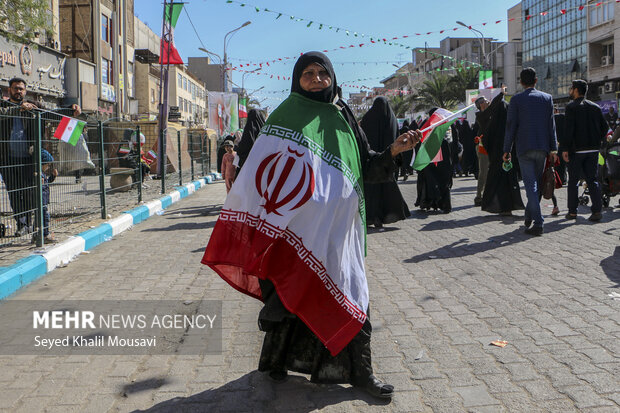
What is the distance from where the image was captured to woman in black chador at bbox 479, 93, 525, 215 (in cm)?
899

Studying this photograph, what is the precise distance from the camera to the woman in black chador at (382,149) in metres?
8.18

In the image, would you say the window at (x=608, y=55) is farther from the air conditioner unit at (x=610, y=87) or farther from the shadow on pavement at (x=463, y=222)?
the shadow on pavement at (x=463, y=222)

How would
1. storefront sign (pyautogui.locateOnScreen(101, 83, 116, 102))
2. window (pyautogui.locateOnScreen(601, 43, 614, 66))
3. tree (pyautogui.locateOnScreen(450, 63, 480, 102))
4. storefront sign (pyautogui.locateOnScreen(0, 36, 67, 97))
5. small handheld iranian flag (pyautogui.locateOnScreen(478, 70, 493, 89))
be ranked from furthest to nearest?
window (pyautogui.locateOnScreen(601, 43, 614, 66)) → tree (pyautogui.locateOnScreen(450, 63, 480, 102)) → storefront sign (pyautogui.locateOnScreen(101, 83, 116, 102)) → small handheld iranian flag (pyautogui.locateOnScreen(478, 70, 493, 89)) → storefront sign (pyautogui.locateOnScreen(0, 36, 67, 97))

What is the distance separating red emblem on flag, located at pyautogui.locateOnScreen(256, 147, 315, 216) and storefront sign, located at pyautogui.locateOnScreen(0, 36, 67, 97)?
1977 centimetres

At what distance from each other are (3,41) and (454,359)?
72.4ft

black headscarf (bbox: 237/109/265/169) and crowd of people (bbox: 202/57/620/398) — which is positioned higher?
black headscarf (bbox: 237/109/265/169)

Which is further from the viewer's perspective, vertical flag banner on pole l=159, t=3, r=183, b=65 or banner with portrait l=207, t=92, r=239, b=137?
banner with portrait l=207, t=92, r=239, b=137

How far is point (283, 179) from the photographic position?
287 cm

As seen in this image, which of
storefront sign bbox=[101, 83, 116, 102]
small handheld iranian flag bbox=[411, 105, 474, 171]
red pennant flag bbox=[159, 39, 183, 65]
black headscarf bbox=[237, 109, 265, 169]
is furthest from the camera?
storefront sign bbox=[101, 83, 116, 102]

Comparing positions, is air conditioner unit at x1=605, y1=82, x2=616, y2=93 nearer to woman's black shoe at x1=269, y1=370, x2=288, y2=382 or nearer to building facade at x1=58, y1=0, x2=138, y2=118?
building facade at x1=58, y1=0, x2=138, y2=118

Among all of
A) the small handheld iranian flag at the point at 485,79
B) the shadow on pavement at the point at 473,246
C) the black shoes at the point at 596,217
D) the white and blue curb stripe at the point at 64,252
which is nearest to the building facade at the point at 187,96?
the small handheld iranian flag at the point at 485,79

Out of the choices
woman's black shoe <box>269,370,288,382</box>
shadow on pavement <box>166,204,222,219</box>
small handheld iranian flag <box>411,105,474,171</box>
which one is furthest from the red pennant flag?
woman's black shoe <box>269,370,288,382</box>

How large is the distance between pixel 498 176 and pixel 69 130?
609 cm

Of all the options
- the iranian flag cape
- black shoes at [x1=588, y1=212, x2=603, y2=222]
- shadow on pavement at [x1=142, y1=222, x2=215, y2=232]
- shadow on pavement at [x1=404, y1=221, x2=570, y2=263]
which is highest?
the iranian flag cape
